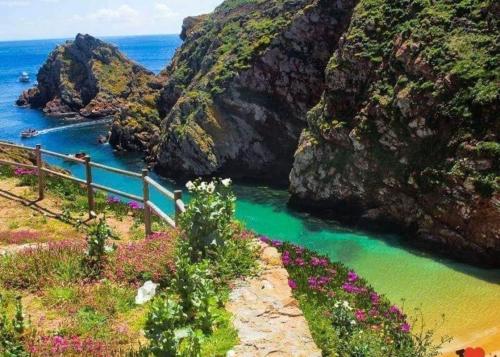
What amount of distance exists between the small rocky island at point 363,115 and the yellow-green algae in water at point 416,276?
77.7 inches

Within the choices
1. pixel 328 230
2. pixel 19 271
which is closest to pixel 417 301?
pixel 328 230

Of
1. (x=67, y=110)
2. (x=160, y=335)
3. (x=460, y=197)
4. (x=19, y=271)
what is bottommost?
(x=67, y=110)

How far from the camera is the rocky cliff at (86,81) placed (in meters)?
93.7

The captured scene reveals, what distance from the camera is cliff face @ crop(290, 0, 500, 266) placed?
85.7ft

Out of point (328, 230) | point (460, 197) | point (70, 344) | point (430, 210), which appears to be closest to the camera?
point (70, 344)

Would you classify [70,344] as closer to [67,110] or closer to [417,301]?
[417,301]

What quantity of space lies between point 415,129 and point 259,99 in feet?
63.8

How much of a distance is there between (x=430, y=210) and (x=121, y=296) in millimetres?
22585

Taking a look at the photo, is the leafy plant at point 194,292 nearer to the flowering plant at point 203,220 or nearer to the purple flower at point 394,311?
the flowering plant at point 203,220

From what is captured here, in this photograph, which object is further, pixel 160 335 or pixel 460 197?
pixel 460 197

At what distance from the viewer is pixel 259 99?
46.1 metres

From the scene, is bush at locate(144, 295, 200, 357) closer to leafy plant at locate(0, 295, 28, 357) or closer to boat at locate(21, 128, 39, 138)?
leafy plant at locate(0, 295, 28, 357)

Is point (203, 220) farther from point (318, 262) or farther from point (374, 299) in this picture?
point (318, 262)

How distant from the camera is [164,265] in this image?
10031 mm
